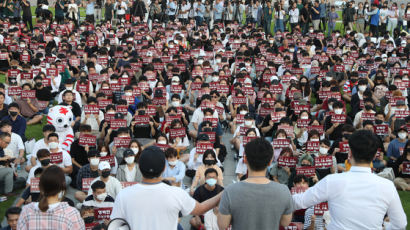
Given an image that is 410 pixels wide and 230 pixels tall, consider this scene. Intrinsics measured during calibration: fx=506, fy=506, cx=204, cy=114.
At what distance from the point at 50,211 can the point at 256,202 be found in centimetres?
169

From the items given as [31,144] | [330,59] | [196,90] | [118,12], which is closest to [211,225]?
[31,144]

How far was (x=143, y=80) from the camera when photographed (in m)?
14.2

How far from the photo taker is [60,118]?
11164 mm

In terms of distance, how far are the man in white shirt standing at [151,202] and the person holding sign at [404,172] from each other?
7139 millimetres

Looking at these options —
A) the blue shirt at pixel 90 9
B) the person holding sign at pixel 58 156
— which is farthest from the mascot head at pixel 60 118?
the blue shirt at pixel 90 9

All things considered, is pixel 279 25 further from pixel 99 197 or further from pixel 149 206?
pixel 149 206

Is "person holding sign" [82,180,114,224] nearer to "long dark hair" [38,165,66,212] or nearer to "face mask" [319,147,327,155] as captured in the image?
"long dark hair" [38,165,66,212]

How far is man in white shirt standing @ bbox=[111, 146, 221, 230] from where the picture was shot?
376 cm

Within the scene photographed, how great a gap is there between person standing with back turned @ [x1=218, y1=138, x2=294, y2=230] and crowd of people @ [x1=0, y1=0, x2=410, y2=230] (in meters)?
0.01

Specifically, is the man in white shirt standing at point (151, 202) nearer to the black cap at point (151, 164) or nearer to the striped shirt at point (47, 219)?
the black cap at point (151, 164)

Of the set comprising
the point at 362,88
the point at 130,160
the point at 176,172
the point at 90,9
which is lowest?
the point at 176,172

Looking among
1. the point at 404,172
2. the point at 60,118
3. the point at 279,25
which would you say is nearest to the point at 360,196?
the point at 404,172

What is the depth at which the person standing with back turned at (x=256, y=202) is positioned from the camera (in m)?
3.68

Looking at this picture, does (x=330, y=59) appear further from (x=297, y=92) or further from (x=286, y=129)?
(x=286, y=129)
